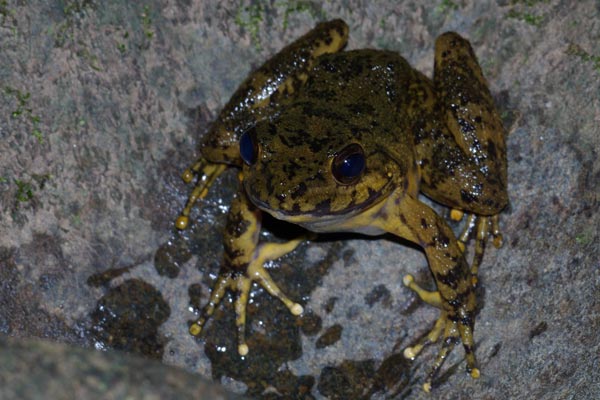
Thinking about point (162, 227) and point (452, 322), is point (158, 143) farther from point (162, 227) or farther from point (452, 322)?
point (452, 322)

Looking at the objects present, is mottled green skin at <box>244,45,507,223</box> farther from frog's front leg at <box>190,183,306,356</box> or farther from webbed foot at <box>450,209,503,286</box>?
frog's front leg at <box>190,183,306,356</box>

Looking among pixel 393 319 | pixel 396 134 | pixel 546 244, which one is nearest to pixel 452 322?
pixel 393 319

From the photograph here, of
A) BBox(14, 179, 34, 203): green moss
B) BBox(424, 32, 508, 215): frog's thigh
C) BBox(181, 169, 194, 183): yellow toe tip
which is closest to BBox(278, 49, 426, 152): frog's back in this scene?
BBox(424, 32, 508, 215): frog's thigh

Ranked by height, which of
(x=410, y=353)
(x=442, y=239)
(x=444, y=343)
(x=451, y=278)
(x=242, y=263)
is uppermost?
(x=442, y=239)

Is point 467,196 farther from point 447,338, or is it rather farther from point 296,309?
point 296,309

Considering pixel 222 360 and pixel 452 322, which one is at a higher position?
pixel 452 322

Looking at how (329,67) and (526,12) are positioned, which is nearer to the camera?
(329,67)

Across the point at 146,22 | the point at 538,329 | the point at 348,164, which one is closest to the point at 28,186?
the point at 146,22
